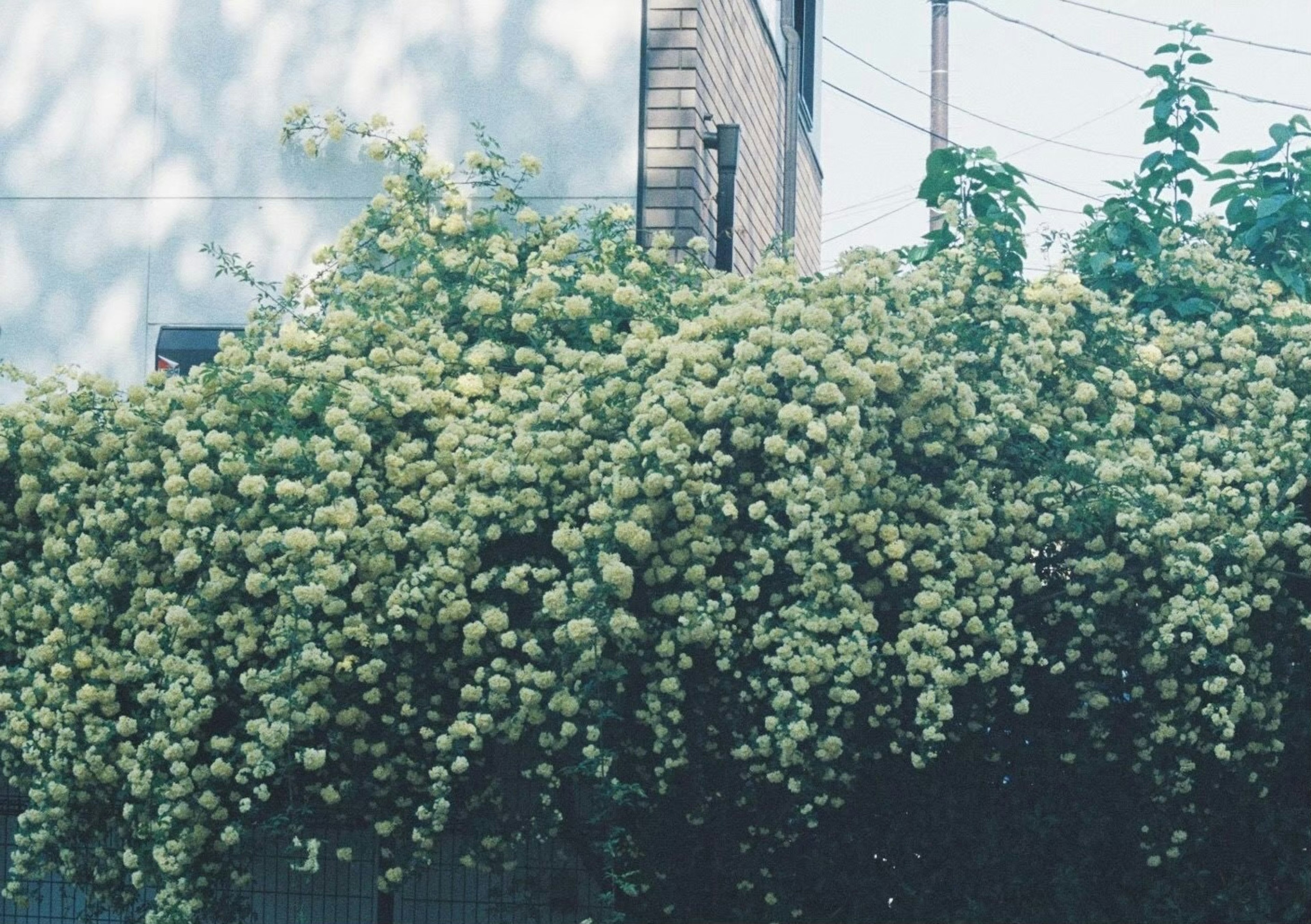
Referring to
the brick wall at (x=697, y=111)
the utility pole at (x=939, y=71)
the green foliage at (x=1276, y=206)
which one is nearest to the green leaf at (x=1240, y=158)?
the green foliage at (x=1276, y=206)

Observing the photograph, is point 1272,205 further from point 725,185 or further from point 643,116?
point 643,116

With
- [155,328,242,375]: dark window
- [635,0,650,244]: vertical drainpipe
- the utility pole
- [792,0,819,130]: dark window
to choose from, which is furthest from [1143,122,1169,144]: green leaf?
the utility pole

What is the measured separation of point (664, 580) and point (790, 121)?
6292 millimetres

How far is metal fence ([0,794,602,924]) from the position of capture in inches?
203

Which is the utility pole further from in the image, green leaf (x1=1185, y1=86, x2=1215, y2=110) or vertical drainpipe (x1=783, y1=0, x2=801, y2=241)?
green leaf (x1=1185, y1=86, x2=1215, y2=110)

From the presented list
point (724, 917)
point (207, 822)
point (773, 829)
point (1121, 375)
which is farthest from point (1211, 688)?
point (207, 822)

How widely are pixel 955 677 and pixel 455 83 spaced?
4.36 meters

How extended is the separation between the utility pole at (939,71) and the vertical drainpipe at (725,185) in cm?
981

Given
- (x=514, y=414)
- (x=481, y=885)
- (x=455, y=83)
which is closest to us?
(x=514, y=414)

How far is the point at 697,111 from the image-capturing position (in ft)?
23.9

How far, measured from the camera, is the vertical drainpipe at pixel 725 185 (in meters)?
7.21

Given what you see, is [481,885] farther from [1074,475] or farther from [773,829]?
[1074,475]

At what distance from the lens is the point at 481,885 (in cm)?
534

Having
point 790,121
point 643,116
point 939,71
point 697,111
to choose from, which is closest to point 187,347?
point 643,116
